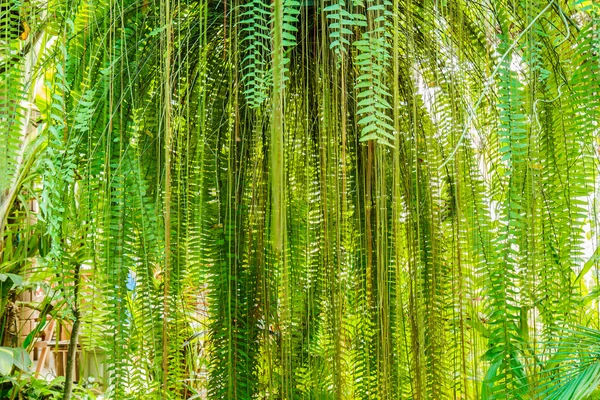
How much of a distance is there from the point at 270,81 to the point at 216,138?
0.66 ft

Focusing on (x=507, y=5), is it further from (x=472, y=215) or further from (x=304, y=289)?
(x=304, y=289)

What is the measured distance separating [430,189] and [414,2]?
0.27 meters

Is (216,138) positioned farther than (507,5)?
Yes

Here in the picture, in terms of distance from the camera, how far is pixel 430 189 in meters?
0.79

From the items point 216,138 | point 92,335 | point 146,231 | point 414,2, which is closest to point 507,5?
point 414,2

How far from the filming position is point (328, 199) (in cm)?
78

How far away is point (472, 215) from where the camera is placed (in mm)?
772

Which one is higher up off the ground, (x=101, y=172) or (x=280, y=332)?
(x=101, y=172)

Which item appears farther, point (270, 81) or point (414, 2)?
point (414, 2)

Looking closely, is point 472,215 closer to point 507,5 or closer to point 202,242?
point 507,5

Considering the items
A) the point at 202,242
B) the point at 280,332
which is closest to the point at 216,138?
the point at 202,242

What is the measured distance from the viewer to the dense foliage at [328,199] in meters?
0.71

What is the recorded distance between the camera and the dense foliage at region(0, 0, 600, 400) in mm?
709

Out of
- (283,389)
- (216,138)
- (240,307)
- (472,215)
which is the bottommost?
(283,389)
